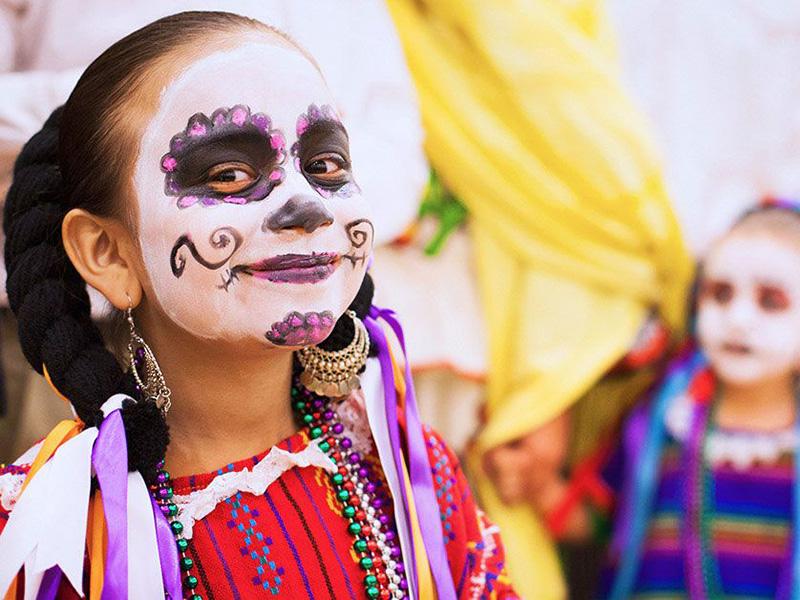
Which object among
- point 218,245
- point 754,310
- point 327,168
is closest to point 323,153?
point 327,168

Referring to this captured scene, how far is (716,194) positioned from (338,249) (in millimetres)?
1635

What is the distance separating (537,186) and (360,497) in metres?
1.02

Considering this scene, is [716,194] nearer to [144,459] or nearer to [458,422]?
[458,422]

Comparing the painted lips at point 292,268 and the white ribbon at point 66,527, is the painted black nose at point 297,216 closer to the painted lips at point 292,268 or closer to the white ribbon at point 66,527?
the painted lips at point 292,268

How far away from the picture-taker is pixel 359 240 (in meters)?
0.97

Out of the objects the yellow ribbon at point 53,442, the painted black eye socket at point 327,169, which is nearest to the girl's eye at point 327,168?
the painted black eye socket at point 327,169

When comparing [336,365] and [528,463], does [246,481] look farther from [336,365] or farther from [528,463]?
[528,463]

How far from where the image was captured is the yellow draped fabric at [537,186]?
192 cm

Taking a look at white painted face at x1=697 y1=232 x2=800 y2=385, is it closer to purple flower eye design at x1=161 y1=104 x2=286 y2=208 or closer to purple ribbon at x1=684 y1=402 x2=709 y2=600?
purple ribbon at x1=684 y1=402 x2=709 y2=600

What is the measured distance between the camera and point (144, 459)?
3.07 feet

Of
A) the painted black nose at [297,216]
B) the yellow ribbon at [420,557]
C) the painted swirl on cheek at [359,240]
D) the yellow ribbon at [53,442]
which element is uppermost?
the painted black nose at [297,216]

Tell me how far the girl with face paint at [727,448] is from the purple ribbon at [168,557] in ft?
4.06

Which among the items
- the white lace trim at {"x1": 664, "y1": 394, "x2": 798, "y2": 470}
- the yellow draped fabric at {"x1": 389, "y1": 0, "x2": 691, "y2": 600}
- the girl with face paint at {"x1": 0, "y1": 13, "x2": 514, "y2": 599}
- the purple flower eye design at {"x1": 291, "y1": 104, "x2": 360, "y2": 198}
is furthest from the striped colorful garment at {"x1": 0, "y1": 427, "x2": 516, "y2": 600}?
the white lace trim at {"x1": 664, "y1": 394, "x2": 798, "y2": 470}

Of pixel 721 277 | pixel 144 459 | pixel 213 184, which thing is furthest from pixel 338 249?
pixel 721 277
